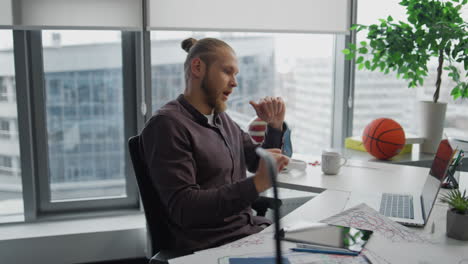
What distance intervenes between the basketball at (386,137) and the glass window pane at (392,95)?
0.64 metres

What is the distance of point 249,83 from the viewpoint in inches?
116

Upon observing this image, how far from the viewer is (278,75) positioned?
3.01m

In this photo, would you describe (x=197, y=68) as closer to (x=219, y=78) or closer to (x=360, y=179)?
(x=219, y=78)

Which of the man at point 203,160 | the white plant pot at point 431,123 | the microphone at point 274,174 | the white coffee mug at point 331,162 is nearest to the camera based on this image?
the microphone at point 274,174

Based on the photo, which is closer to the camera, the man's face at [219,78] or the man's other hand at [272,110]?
the man's face at [219,78]

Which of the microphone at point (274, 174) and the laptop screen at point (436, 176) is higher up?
the microphone at point (274, 174)

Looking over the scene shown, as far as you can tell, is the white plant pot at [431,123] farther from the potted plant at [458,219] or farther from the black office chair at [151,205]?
the black office chair at [151,205]

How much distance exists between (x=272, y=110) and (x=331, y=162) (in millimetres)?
395

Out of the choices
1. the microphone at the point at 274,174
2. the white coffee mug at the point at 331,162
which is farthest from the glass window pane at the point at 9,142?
the microphone at the point at 274,174

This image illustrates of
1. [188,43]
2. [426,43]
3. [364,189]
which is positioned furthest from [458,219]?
[426,43]

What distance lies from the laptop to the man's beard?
58cm

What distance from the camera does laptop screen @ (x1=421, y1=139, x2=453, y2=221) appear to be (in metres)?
1.48

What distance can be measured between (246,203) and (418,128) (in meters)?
1.86

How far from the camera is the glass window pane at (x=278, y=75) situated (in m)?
2.76
